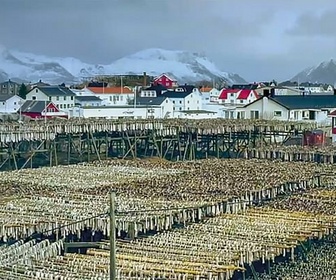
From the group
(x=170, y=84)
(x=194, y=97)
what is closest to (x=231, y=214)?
(x=194, y=97)

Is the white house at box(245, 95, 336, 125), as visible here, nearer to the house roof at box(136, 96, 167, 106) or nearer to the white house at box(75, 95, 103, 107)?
the house roof at box(136, 96, 167, 106)

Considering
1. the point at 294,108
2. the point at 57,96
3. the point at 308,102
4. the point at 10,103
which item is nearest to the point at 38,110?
the point at 57,96

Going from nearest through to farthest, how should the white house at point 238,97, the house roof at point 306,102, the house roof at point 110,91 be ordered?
the house roof at point 306,102
the white house at point 238,97
the house roof at point 110,91

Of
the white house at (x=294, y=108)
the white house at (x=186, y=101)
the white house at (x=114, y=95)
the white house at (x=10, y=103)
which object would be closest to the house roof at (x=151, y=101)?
the white house at (x=186, y=101)

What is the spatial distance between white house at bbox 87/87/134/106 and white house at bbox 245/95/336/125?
801 inches

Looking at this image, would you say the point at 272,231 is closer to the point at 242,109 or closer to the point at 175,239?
the point at 175,239

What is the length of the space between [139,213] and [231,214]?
2656 millimetres

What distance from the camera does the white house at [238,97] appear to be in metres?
72.9

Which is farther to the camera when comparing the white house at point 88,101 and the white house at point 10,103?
the white house at point 88,101

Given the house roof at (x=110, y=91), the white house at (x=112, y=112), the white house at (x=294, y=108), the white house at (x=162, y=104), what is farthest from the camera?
the house roof at (x=110, y=91)

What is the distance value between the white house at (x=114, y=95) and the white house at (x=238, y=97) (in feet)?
32.9

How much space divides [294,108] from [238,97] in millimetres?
22883

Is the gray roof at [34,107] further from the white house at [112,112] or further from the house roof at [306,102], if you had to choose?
the house roof at [306,102]

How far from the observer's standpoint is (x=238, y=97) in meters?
74.2
